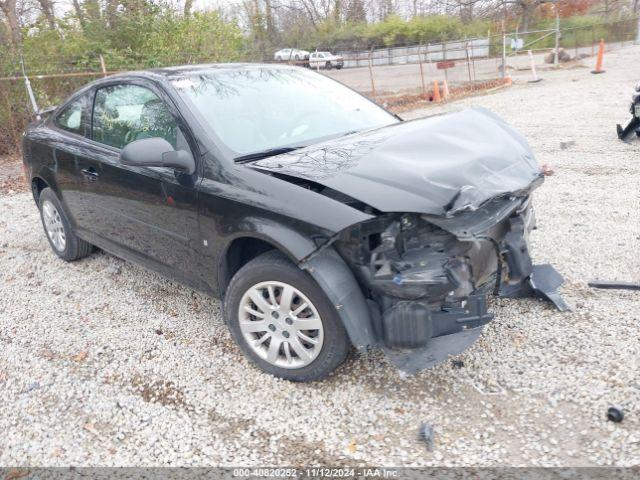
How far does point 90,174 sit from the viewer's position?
4.09 meters

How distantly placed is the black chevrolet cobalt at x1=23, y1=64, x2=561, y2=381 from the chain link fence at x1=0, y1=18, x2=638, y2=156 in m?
7.57

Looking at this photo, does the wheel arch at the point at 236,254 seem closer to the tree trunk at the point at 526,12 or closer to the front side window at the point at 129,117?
the front side window at the point at 129,117

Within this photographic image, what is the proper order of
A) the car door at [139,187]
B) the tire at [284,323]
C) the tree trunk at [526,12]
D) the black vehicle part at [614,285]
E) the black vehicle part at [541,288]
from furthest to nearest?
1. the tree trunk at [526,12]
2. the black vehicle part at [614,285]
3. the black vehicle part at [541,288]
4. the car door at [139,187]
5. the tire at [284,323]

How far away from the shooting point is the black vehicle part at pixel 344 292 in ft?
8.60

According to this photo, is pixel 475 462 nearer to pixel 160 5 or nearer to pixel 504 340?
pixel 504 340

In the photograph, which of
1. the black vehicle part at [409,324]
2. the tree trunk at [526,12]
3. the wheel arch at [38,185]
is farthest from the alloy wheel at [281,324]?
the tree trunk at [526,12]

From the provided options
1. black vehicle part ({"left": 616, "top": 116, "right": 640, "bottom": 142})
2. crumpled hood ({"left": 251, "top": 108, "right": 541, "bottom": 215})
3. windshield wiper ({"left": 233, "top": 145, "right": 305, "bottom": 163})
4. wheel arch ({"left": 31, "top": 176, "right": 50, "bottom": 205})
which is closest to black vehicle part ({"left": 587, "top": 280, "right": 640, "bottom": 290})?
crumpled hood ({"left": 251, "top": 108, "right": 541, "bottom": 215})

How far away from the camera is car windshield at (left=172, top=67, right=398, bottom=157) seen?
3352 millimetres

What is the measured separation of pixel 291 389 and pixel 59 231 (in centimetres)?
323

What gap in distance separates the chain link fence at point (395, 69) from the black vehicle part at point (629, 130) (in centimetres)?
863

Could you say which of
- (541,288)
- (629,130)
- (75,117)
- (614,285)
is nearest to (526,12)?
(629,130)

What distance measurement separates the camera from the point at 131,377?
3195mm

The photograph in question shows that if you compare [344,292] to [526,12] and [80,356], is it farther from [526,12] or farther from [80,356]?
[526,12]

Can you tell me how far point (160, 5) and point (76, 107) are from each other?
38.6 feet
